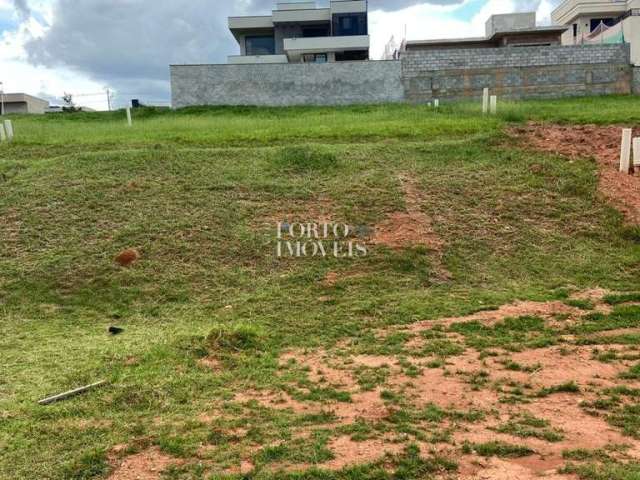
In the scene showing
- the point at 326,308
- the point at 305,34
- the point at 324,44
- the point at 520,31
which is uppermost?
the point at 305,34

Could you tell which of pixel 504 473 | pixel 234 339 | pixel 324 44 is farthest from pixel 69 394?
pixel 324 44

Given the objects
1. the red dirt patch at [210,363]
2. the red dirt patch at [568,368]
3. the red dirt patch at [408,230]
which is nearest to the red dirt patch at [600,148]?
the red dirt patch at [408,230]

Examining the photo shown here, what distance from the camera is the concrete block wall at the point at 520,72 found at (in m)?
19.4

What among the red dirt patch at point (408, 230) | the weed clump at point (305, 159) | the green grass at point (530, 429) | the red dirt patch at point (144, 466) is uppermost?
the weed clump at point (305, 159)

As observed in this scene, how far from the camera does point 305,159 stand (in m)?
9.91

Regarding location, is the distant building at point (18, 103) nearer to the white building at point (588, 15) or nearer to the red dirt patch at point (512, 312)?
the white building at point (588, 15)

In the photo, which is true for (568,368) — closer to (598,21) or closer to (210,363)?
(210,363)

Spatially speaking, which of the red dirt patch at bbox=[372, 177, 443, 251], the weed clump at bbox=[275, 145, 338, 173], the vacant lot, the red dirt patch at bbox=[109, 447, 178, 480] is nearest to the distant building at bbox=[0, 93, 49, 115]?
the vacant lot

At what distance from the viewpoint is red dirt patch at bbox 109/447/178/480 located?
3039 millimetres

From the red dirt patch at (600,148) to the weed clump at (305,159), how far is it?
12.4 ft

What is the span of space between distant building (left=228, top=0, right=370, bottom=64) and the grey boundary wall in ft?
36.4

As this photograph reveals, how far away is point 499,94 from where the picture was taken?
19484mm

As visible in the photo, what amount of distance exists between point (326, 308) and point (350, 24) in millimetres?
29681

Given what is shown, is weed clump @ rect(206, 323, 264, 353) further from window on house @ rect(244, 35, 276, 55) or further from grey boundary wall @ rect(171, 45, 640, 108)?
window on house @ rect(244, 35, 276, 55)
